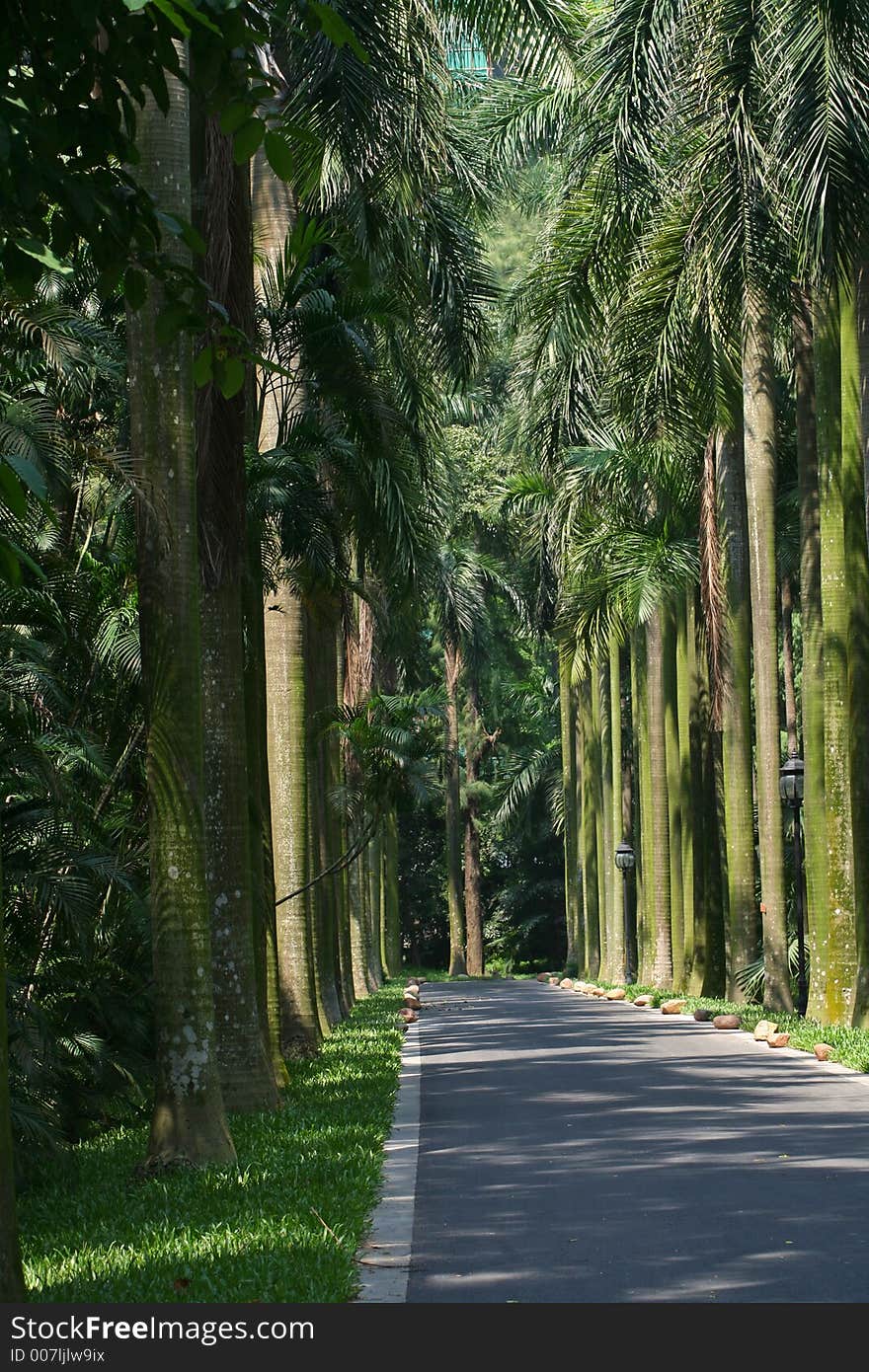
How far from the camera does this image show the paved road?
7.28m

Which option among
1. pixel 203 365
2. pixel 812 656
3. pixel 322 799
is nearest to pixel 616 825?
pixel 322 799

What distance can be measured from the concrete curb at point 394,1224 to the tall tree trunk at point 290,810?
4670 mm

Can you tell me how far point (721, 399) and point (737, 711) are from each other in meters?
6.21

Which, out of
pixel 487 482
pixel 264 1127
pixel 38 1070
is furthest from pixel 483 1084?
pixel 487 482

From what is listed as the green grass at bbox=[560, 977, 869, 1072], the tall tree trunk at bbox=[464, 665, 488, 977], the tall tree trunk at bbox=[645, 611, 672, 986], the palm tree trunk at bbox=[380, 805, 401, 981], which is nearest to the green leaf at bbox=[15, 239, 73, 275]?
the green grass at bbox=[560, 977, 869, 1072]

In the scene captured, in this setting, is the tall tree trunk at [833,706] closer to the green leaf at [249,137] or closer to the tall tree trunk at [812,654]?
the tall tree trunk at [812,654]

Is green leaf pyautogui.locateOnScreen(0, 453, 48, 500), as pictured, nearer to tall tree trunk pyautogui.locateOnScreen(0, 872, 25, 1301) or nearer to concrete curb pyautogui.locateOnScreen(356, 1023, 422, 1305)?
tall tree trunk pyautogui.locateOnScreen(0, 872, 25, 1301)

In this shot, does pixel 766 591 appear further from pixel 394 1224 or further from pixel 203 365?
pixel 203 365

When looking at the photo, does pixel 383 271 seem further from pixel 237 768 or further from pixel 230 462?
pixel 237 768

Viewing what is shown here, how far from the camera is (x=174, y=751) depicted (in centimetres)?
1084

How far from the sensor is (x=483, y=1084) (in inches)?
655

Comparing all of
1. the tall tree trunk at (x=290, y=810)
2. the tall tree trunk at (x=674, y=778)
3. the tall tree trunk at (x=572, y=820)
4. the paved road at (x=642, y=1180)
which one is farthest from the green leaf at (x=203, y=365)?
the tall tree trunk at (x=572, y=820)

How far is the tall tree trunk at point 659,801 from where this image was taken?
3391cm

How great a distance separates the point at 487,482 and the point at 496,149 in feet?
80.2
